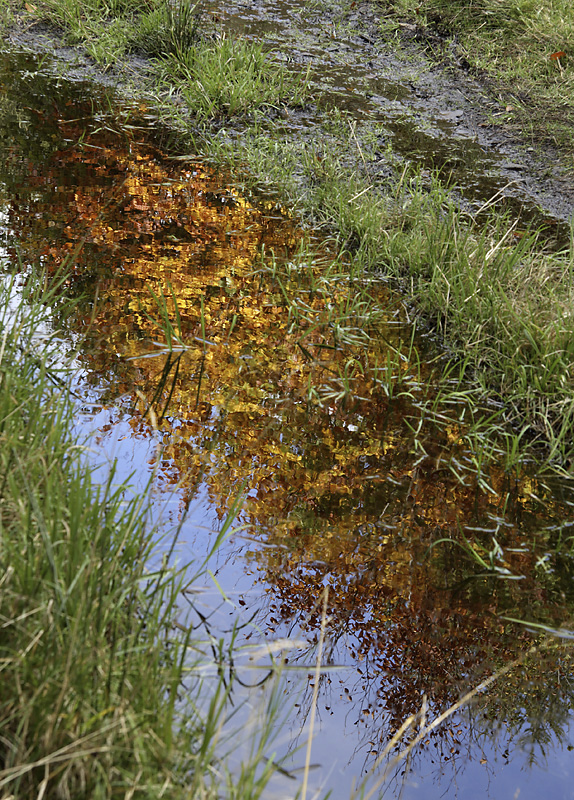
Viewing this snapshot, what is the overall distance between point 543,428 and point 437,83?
413 centimetres

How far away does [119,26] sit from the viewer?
6250mm

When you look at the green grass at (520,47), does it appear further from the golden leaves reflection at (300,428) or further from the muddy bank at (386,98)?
the golden leaves reflection at (300,428)

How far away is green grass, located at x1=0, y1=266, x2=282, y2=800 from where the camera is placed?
139 centimetres

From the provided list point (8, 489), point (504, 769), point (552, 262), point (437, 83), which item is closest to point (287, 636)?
point (504, 769)

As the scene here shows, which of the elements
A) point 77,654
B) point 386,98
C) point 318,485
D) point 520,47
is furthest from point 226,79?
point 77,654

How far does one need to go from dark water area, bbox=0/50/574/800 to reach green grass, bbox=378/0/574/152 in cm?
246

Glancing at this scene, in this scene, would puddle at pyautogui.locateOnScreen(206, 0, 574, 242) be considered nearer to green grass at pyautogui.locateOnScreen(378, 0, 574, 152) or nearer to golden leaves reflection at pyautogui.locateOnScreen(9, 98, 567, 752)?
green grass at pyautogui.locateOnScreen(378, 0, 574, 152)

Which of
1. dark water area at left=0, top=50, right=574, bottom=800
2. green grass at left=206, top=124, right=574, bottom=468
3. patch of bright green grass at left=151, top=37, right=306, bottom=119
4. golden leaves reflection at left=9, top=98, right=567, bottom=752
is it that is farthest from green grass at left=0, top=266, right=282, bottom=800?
patch of bright green grass at left=151, top=37, right=306, bottom=119

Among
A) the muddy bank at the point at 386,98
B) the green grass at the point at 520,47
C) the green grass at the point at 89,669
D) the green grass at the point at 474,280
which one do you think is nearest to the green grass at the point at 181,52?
the muddy bank at the point at 386,98

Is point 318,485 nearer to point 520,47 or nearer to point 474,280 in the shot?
point 474,280

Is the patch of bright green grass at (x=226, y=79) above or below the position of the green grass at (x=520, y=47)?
below

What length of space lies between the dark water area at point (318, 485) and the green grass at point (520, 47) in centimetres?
246

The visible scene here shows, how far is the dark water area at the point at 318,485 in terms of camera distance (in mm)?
1949

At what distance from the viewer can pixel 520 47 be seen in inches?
248
